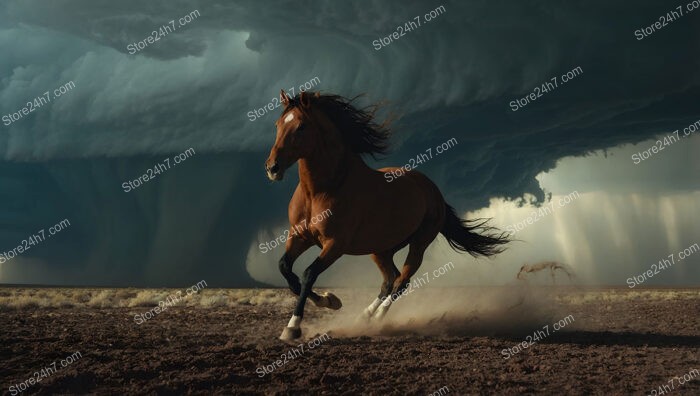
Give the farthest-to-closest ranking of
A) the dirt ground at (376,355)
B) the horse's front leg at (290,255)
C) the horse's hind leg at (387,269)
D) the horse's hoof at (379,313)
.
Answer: the horse's hind leg at (387,269) → the horse's hoof at (379,313) → the horse's front leg at (290,255) → the dirt ground at (376,355)

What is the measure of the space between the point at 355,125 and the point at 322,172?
4.24ft

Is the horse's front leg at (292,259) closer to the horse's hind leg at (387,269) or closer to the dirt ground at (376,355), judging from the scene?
the dirt ground at (376,355)

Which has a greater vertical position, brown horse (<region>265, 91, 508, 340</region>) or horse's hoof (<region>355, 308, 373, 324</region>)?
brown horse (<region>265, 91, 508, 340</region>)

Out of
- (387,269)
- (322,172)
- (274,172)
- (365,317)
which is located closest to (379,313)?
(365,317)

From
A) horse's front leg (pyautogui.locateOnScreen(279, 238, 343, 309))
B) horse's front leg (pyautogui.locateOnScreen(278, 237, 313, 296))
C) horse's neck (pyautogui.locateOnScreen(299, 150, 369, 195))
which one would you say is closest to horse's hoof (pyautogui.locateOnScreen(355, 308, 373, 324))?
horse's front leg (pyautogui.locateOnScreen(279, 238, 343, 309))

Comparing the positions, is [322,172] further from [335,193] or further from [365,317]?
[365,317]

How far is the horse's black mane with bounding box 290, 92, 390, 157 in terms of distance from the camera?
8156 mm

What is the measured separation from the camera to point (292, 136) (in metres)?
7.21

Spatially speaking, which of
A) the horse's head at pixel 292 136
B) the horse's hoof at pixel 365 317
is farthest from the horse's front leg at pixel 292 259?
the horse's head at pixel 292 136

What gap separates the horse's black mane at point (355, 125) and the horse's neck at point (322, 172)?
0.70m

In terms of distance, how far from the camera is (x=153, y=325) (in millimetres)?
9242

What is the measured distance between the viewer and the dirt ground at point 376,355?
4719 millimetres

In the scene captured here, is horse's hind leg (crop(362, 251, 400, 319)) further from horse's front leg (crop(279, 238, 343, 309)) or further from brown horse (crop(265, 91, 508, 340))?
horse's front leg (crop(279, 238, 343, 309))

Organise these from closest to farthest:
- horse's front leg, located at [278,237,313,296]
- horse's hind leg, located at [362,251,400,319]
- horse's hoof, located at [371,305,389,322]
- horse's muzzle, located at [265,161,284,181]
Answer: horse's muzzle, located at [265,161,284,181] < horse's front leg, located at [278,237,313,296] < horse's hoof, located at [371,305,389,322] < horse's hind leg, located at [362,251,400,319]
